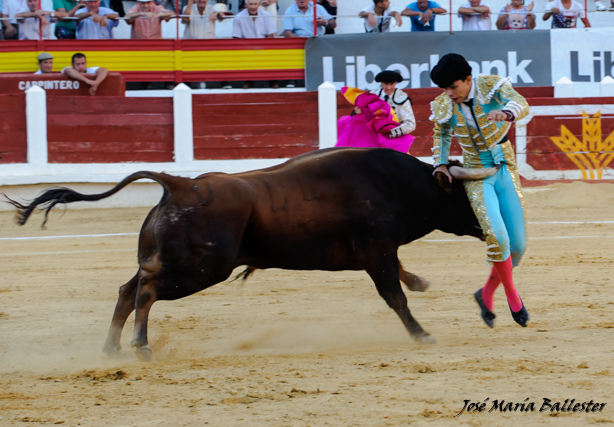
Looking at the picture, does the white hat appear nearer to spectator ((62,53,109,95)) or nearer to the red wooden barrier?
the red wooden barrier

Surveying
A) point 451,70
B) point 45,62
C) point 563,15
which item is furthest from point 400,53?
point 451,70

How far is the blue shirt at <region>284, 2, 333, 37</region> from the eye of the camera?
11.1m

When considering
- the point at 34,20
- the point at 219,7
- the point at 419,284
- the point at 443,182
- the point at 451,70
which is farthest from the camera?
the point at 219,7

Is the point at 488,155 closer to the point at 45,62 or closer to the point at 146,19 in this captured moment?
the point at 45,62

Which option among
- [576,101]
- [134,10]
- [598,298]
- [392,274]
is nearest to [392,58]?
[576,101]

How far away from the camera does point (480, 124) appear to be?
12.1 feet

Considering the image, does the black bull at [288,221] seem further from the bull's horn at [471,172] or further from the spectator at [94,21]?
the spectator at [94,21]

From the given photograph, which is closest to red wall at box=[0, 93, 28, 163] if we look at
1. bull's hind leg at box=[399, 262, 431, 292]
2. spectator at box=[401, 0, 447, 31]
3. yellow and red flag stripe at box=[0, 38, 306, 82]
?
yellow and red flag stripe at box=[0, 38, 306, 82]

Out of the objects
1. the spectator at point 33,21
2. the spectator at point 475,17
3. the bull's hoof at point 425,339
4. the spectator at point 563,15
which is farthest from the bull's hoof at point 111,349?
the spectator at point 563,15

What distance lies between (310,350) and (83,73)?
23.9 ft

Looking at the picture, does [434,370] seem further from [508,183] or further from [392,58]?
[392,58]

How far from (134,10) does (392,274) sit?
8.25 meters

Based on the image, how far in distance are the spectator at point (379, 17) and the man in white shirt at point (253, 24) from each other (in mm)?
1164

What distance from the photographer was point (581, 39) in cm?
1109
